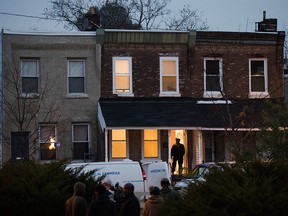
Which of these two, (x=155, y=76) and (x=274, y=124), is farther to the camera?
(x=155, y=76)

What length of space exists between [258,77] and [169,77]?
14.2 ft

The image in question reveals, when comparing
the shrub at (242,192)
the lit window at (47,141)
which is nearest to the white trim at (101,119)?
the lit window at (47,141)

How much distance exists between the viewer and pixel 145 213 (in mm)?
12055

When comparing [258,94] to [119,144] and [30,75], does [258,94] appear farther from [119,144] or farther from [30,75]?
[30,75]

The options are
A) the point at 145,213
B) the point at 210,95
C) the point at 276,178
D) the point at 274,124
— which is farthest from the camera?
the point at 210,95

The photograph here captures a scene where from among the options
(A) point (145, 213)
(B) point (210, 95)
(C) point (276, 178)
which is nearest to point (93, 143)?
(B) point (210, 95)

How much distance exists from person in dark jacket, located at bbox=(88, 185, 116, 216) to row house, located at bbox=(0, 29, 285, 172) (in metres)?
16.2

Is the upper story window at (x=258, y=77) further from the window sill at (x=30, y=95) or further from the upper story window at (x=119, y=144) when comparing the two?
the window sill at (x=30, y=95)

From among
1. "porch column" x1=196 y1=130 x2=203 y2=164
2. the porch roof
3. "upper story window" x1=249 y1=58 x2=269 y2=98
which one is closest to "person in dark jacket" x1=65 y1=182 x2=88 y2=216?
the porch roof

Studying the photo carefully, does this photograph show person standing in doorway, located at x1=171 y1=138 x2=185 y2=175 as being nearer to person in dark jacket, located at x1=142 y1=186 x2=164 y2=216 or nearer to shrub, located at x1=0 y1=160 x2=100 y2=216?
shrub, located at x1=0 y1=160 x2=100 y2=216

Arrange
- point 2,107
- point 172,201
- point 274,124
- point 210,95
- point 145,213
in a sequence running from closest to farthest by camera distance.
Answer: point 172,201 → point 145,213 → point 274,124 → point 2,107 → point 210,95

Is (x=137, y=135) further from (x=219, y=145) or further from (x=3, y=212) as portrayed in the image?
(x=3, y=212)

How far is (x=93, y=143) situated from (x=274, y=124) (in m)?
12.7

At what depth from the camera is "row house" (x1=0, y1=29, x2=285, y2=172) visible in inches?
1148
